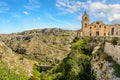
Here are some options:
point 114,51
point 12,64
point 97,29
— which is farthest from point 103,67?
point 12,64

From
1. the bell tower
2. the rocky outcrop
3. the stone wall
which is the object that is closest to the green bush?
the stone wall

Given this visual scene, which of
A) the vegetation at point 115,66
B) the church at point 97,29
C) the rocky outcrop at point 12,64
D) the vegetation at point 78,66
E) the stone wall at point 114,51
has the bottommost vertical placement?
the rocky outcrop at point 12,64

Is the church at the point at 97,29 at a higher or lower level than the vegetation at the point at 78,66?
higher

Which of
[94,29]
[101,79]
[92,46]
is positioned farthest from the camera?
[94,29]

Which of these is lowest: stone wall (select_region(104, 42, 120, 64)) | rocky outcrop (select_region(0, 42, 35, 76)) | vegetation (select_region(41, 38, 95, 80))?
rocky outcrop (select_region(0, 42, 35, 76))

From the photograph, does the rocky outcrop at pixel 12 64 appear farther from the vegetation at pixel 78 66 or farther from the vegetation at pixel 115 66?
the vegetation at pixel 115 66

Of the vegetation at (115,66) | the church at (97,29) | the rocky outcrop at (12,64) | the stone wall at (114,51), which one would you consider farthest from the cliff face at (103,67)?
the rocky outcrop at (12,64)

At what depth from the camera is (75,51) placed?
200 feet

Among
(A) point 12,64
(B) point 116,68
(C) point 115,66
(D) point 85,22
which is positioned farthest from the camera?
(A) point 12,64

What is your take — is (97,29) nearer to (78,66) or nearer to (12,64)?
(78,66)

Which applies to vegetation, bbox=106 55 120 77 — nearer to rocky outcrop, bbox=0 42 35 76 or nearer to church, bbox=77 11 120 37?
church, bbox=77 11 120 37

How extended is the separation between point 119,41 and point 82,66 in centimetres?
1342

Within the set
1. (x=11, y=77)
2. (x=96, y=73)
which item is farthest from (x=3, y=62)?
(x=96, y=73)

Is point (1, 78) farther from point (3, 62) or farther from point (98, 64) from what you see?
point (98, 64)
